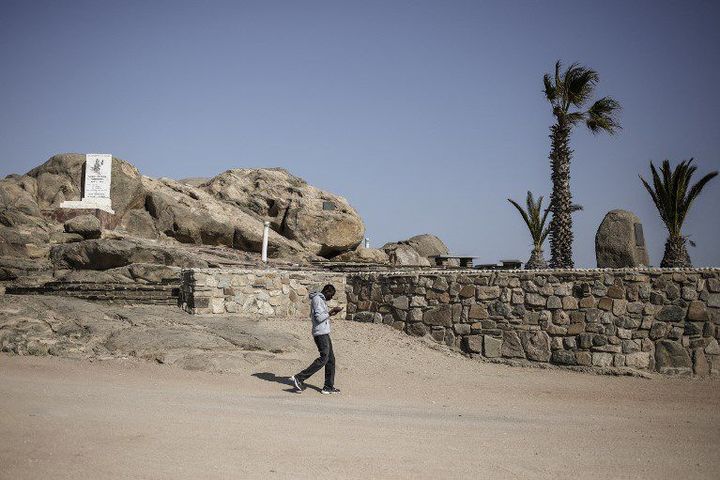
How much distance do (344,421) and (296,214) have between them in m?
21.7

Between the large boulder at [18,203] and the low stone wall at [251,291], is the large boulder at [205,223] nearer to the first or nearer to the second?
the large boulder at [18,203]

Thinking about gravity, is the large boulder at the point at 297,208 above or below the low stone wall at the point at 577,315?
above

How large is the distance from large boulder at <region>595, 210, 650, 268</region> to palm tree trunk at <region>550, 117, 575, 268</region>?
398cm

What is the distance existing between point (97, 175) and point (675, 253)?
66.7 ft

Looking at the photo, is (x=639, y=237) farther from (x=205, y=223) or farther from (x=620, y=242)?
(x=205, y=223)

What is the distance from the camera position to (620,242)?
16.7 metres

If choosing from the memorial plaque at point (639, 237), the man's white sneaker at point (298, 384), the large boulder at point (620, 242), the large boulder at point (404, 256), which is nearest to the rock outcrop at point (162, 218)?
the large boulder at point (404, 256)

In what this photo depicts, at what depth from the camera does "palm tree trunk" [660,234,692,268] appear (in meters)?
18.8

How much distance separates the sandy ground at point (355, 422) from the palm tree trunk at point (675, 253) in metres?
8.74

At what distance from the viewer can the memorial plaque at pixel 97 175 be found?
24.3m

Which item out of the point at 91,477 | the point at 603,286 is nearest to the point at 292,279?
the point at 603,286

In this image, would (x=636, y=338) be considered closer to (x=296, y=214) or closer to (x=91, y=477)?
(x=91, y=477)

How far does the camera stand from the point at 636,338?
11.5 metres

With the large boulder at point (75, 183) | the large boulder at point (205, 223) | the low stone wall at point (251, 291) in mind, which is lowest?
the low stone wall at point (251, 291)
